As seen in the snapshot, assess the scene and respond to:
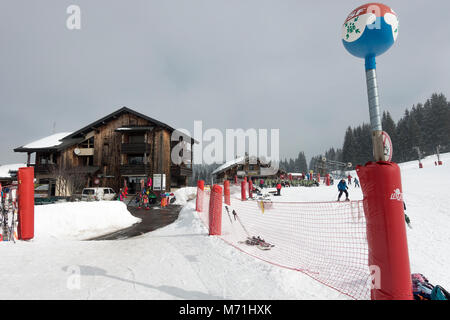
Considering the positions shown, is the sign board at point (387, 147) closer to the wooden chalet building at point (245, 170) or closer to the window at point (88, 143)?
the window at point (88, 143)

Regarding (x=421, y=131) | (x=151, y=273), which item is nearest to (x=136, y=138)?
(x=151, y=273)

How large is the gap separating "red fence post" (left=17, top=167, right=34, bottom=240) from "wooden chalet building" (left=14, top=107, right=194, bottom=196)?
808 inches

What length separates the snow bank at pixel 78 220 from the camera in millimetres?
7258

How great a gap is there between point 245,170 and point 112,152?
26.4 metres

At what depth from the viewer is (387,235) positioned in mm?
2236

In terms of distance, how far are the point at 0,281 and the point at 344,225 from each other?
10475mm

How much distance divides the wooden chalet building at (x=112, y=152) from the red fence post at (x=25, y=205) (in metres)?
20.5

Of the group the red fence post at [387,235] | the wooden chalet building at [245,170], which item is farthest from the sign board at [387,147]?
the wooden chalet building at [245,170]

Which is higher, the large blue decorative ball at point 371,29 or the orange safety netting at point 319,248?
the large blue decorative ball at point 371,29

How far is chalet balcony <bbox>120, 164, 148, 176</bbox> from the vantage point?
26.4 meters

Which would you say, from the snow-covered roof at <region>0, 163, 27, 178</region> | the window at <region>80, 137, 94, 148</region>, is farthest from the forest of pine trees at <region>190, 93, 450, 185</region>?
the snow-covered roof at <region>0, 163, 27, 178</region>

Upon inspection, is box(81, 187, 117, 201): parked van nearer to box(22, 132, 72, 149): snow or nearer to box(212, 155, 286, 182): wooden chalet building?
box(22, 132, 72, 149): snow
